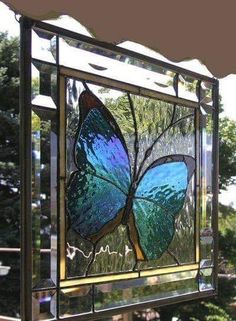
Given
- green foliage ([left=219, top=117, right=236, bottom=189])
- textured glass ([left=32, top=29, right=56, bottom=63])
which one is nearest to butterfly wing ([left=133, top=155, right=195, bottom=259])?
textured glass ([left=32, top=29, right=56, bottom=63])

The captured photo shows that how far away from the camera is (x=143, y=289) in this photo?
77.1 inches

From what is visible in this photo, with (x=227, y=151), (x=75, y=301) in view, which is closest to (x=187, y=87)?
(x=75, y=301)

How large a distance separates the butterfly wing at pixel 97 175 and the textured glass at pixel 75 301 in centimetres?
18

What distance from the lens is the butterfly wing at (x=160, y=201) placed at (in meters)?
1.99

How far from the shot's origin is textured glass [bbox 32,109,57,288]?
Result: 58.1 inches

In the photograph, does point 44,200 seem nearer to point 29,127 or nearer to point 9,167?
point 29,127

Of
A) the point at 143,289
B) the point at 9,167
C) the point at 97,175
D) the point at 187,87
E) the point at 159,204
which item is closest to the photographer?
the point at 97,175

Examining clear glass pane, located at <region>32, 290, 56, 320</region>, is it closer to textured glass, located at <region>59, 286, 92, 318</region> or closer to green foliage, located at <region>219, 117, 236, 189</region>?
textured glass, located at <region>59, 286, 92, 318</region>

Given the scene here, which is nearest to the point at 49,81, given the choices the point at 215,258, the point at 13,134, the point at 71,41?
the point at 71,41

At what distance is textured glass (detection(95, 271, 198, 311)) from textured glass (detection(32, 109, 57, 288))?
265mm

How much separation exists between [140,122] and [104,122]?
0.75ft

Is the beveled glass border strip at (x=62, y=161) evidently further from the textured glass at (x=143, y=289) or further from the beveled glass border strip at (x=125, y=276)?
the textured glass at (x=143, y=289)

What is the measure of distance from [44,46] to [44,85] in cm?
12

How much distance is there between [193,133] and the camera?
2.27m
